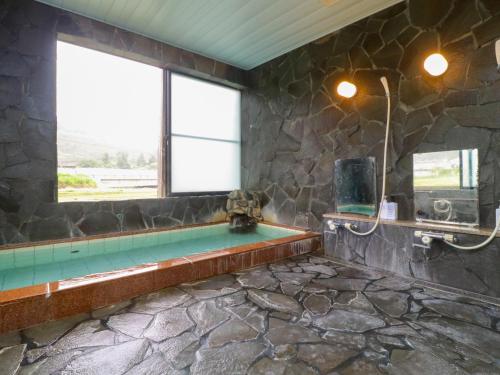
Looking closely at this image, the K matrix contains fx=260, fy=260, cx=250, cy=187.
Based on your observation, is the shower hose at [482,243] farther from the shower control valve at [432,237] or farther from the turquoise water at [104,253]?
the turquoise water at [104,253]

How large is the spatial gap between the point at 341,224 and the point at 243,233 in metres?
1.83

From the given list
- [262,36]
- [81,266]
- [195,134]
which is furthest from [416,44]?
[81,266]

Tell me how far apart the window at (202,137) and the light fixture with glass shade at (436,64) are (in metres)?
3.23

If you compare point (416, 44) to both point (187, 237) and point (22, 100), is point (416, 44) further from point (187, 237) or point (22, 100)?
point (22, 100)

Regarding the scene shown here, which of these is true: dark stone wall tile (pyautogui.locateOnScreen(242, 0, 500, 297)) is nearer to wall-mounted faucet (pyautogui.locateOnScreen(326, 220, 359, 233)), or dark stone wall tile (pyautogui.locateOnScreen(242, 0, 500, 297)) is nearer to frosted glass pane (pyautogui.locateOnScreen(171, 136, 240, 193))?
wall-mounted faucet (pyautogui.locateOnScreen(326, 220, 359, 233))

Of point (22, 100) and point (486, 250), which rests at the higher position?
point (22, 100)

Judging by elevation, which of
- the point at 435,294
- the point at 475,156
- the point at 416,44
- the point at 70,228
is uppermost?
the point at 416,44

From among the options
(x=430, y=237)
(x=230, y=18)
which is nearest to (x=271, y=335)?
(x=430, y=237)

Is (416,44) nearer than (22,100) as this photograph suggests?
Yes

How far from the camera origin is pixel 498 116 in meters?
2.24

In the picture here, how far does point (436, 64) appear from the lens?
250 cm

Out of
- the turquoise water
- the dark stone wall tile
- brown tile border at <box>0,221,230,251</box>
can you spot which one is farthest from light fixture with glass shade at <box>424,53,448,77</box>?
brown tile border at <box>0,221,230,251</box>

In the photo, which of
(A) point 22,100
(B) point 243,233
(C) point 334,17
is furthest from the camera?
(B) point 243,233

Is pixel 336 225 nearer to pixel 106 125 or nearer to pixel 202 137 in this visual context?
pixel 202 137
